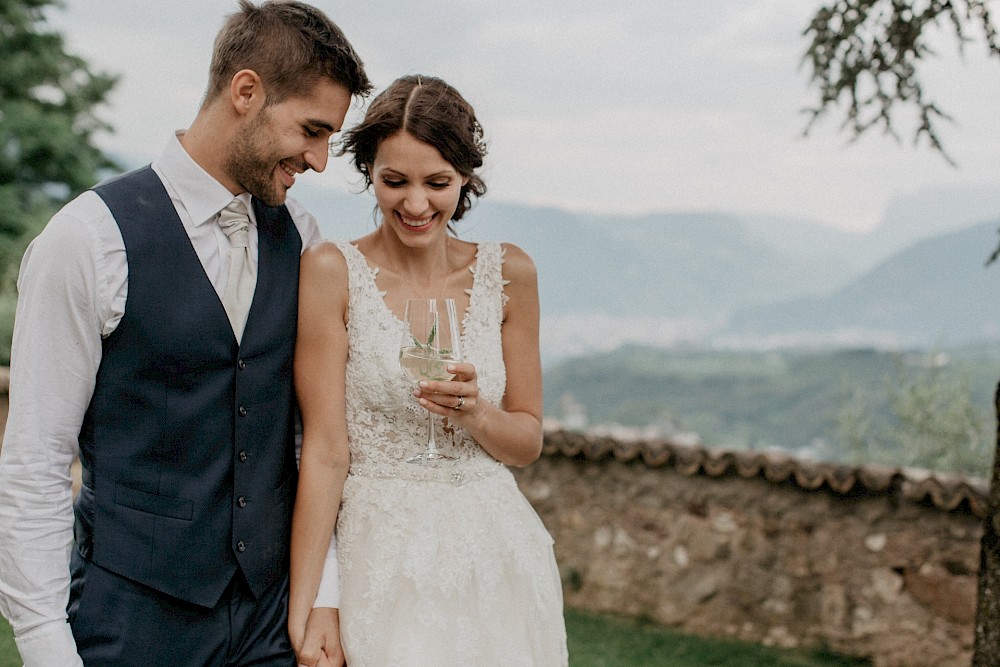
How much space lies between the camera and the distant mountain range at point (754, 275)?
55.2 m

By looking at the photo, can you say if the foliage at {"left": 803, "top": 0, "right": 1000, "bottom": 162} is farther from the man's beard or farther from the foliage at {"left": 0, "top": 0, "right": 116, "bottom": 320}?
the foliage at {"left": 0, "top": 0, "right": 116, "bottom": 320}

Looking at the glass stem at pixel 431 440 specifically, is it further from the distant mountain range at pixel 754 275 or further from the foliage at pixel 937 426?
the distant mountain range at pixel 754 275

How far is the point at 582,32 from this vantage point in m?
54.2

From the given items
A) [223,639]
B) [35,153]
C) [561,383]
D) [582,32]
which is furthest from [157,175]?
[582,32]

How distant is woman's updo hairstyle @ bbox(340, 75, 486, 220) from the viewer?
7.45 ft

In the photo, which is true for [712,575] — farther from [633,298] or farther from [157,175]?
[633,298]

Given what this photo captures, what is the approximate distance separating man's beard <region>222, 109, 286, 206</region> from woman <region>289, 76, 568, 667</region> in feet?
0.85

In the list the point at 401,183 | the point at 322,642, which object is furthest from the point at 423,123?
the point at 322,642

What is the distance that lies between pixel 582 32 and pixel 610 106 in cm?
2173

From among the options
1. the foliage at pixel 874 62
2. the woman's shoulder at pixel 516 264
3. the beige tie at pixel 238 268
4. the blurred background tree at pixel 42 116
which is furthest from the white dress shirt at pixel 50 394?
the blurred background tree at pixel 42 116

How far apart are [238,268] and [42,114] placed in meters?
15.8

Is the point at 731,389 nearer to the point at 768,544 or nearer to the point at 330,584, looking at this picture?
the point at 768,544

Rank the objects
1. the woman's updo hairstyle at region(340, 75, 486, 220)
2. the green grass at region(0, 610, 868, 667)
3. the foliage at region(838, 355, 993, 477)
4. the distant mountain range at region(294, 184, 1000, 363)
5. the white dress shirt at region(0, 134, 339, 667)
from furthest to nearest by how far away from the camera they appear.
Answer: the distant mountain range at region(294, 184, 1000, 363) < the foliage at region(838, 355, 993, 477) < the green grass at region(0, 610, 868, 667) < the woman's updo hairstyle at region(340, 75, 486, 220) < the white dress shirt at region(0, 134, 339, 667)

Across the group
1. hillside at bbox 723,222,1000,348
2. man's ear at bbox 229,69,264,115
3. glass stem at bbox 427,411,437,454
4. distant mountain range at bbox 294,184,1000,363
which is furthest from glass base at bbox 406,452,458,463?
hillside at bbox 723,222,1000,348
